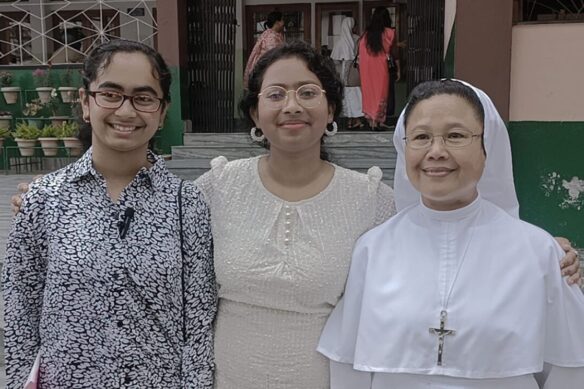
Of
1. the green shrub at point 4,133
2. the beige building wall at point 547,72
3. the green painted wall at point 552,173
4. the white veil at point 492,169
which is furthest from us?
the green shrub at point 4,133

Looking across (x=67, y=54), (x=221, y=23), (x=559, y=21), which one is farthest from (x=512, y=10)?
(x=67, y=54)

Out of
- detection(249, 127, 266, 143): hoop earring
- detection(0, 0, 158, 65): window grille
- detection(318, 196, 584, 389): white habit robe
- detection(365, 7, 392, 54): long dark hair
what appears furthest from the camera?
detection(0, 0, 158, 65): window grille

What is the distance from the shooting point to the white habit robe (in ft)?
5.22

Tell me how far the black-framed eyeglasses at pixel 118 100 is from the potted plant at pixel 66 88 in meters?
7.67

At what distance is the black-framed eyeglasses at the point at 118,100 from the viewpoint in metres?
1.70

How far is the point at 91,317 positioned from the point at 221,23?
6.58 meters

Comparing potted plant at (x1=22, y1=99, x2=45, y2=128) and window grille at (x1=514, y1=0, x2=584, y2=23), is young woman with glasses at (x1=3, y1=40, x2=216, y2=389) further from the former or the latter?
potted plant at (x1=22, y1=99, x2=45, y2=128)

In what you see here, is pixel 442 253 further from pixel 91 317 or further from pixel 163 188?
pixel 91 317

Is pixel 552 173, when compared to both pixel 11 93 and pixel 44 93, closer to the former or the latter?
pixel 44 93

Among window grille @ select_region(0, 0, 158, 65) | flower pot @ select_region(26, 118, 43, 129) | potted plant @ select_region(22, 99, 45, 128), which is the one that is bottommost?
flower pot @ select_region(26, 118, 43, 129)

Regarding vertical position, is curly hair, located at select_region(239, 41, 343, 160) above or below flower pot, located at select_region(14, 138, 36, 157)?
above

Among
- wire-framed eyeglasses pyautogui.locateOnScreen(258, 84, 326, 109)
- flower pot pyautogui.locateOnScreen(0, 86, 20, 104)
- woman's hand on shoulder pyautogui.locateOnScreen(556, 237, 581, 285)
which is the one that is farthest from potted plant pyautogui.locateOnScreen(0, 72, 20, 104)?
woman's hand on shoulder pyautogui.locateOnScreen(556, 237, 581, 285)

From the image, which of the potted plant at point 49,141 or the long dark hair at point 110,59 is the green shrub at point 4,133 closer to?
the potted plant at point 49,141

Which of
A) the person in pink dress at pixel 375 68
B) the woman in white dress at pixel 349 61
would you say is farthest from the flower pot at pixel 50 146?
the person in pink dress at pixel 375 68
